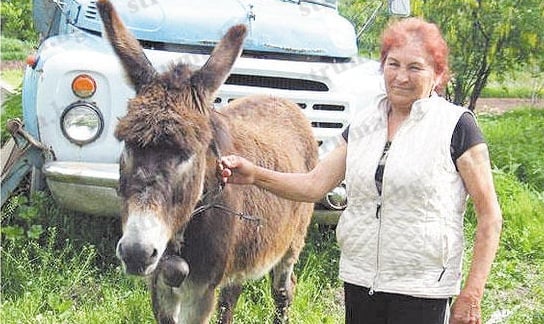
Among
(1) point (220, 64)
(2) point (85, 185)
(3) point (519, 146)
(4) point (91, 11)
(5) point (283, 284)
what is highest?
(1) point (220, 64)

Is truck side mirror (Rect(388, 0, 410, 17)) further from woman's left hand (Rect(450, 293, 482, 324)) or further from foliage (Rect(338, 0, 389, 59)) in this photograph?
woman's left hand (Rect(450, 293, 482, 324))

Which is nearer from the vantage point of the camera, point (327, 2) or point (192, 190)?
point (192, 190)

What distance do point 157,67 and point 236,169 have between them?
140 centimetres

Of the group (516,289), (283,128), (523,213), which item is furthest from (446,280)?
(523,213)

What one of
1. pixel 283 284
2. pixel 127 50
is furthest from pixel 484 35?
pixel 127 50

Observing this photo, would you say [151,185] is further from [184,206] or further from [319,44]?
[319,44]

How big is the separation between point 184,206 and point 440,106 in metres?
1.12

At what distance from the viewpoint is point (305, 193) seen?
3424 millimetres

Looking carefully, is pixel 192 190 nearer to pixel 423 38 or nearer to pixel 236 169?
pixel 236 169

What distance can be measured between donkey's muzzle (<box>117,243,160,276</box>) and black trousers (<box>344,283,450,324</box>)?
79cm

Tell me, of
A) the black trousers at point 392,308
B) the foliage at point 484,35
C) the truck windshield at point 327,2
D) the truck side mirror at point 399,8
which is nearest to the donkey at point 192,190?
the black trousers at point 392,308

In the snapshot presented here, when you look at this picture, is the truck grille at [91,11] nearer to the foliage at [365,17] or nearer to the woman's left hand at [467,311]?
the foliage at [365,17]

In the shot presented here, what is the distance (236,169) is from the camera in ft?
11.3

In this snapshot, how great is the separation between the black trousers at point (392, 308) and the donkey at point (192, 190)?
2.59 feet
